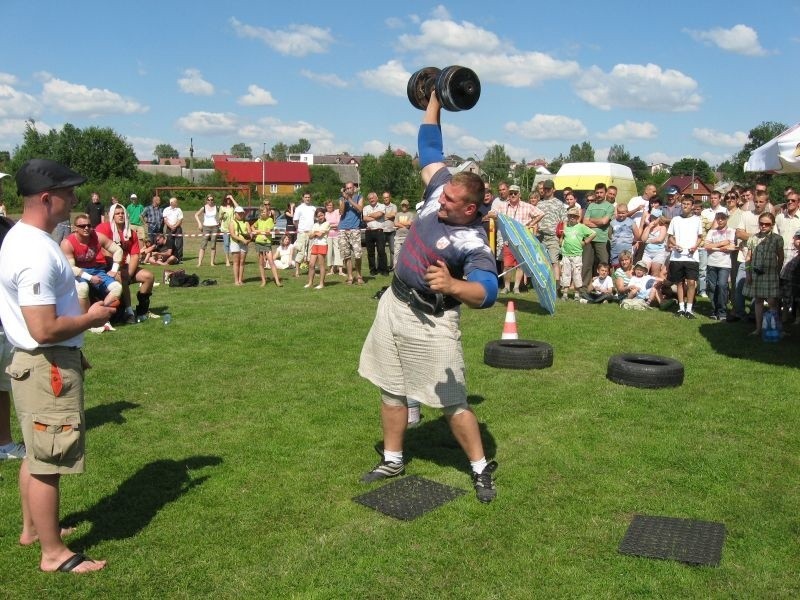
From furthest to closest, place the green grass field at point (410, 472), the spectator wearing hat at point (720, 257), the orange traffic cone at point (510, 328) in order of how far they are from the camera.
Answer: the spectator wearing hat at point (720, 257) < the orange traffic cone at point (510, 328) < the green grass field at point (410, 472)

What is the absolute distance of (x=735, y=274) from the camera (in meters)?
11.8

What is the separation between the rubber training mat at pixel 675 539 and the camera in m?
3.86

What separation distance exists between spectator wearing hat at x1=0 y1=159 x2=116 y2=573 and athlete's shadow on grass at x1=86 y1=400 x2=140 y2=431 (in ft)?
8.37

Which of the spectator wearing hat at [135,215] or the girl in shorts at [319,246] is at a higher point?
the spectator wearing hat at [135,215]

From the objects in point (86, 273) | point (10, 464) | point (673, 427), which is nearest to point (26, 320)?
point (10, 464)

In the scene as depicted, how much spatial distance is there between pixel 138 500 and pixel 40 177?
7.23ft

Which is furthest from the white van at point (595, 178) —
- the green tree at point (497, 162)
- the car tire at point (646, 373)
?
the green tree at point (497, 162)

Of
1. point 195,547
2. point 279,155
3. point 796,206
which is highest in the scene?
point 279,155

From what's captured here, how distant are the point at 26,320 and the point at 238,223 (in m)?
12.2

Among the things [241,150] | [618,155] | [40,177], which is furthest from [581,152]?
[40,177]

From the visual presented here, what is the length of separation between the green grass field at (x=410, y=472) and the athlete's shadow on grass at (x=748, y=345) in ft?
0.26

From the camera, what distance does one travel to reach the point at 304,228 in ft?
57.9

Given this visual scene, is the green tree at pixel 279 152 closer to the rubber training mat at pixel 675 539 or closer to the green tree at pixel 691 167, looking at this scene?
the green tree at pixel 691 167

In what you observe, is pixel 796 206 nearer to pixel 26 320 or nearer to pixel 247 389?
pixel 247 389
